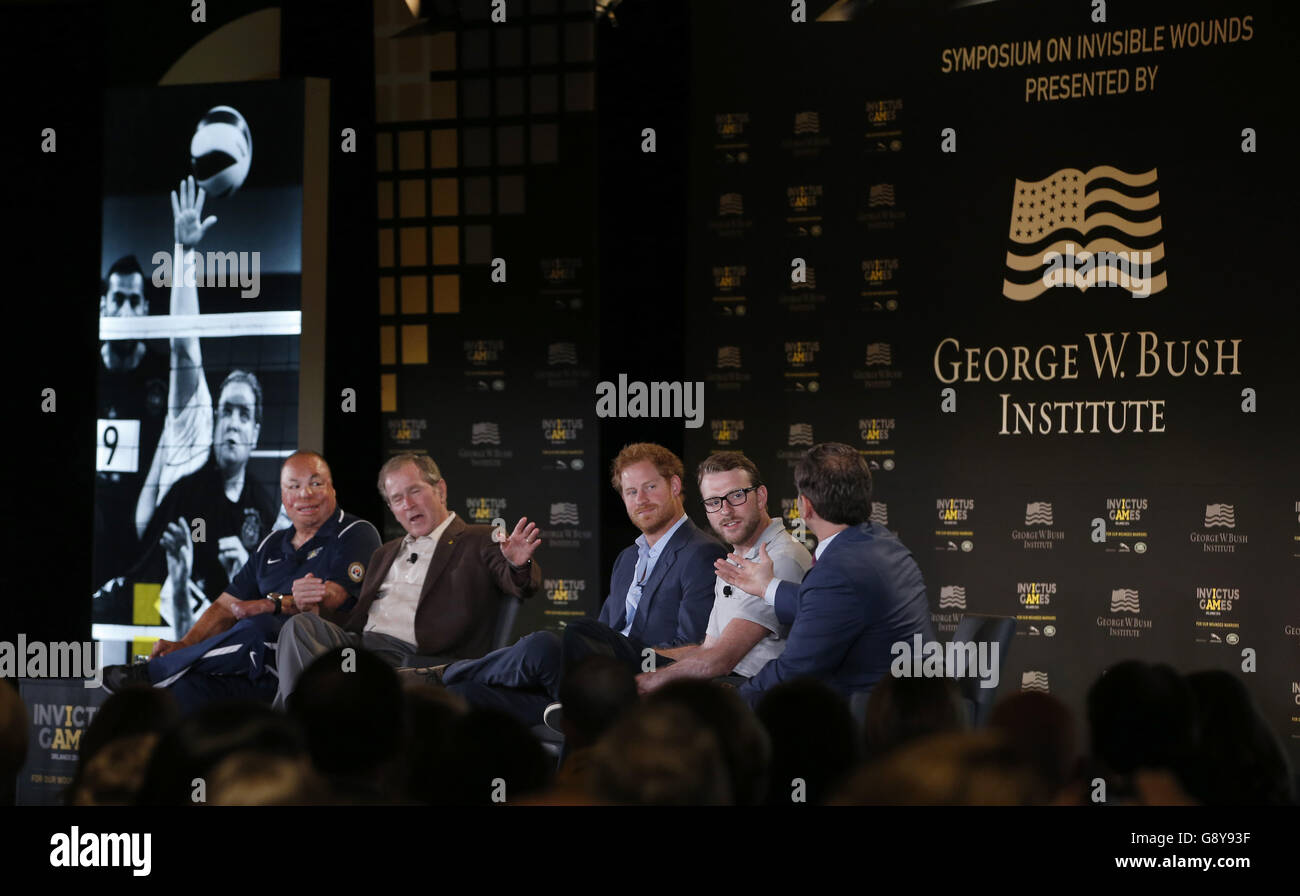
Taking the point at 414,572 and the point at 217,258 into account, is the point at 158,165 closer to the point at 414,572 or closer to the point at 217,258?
the point at 217,258

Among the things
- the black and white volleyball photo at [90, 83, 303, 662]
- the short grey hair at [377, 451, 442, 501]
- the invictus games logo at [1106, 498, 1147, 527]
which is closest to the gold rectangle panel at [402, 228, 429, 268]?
the black and white volleyball photo at [90, 83, 303, 662]

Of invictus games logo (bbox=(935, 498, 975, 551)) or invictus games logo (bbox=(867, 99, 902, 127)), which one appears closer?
invictus games logo (bbox=(935, 498, 975, 551))

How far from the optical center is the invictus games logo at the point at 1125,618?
5629mm

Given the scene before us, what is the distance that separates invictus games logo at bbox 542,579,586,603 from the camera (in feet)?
21.0

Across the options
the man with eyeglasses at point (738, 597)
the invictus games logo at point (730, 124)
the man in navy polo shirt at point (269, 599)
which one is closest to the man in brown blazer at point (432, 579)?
the man in navy polo shirt at point (269, 599)

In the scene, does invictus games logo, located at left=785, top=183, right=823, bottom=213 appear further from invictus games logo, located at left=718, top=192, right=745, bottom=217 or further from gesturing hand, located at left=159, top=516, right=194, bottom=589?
gesturing hand, located at left=159, top=516, right=194, bottom=589

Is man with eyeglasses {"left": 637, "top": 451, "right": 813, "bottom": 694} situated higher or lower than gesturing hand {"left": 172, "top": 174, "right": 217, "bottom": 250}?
lower

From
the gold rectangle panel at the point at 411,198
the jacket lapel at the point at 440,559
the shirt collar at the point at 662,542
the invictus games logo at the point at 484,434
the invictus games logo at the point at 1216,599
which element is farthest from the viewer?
the gold rectangle panel at the point at 411,198

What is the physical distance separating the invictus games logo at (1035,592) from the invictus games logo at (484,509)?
2.59 meters

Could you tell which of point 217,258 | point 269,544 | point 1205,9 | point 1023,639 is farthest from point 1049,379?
point 217,258

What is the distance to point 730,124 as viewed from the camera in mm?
6363

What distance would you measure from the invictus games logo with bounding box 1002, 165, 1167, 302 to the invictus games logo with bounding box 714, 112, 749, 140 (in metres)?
1.38

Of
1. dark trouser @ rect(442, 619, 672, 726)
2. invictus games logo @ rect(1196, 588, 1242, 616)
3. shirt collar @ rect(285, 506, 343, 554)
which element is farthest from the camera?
invictus games logo @ rect(1196, 588, 1242, 616)

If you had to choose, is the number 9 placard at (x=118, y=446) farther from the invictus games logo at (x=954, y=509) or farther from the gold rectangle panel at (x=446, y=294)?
the invictus games logo at (x=954, y=509)
